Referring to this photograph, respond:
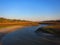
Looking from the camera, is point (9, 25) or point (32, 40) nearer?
point (32, 40)

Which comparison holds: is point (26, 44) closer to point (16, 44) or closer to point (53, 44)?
point (16, 44)

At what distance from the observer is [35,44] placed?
17.5 m

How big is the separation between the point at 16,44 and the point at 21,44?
0.73 metres

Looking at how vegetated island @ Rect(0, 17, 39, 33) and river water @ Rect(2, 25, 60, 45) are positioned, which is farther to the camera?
vegetated island @ Rect(0, 17, 39, 33)

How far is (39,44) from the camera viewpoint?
57.3ft

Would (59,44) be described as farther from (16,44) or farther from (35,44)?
(16,44)

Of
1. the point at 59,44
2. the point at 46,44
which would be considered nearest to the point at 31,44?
the point at 46,44

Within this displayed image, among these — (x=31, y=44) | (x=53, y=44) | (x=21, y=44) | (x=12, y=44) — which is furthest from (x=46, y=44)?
(x=12, y=44)

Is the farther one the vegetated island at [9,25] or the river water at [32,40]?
the vegetated island at [9,25]

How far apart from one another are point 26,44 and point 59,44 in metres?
4.68

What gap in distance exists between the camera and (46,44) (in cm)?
1733

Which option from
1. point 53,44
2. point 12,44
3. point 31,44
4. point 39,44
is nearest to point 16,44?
point 12,44

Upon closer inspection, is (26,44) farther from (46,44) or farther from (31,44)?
(46,44)

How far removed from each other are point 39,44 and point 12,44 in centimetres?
391
